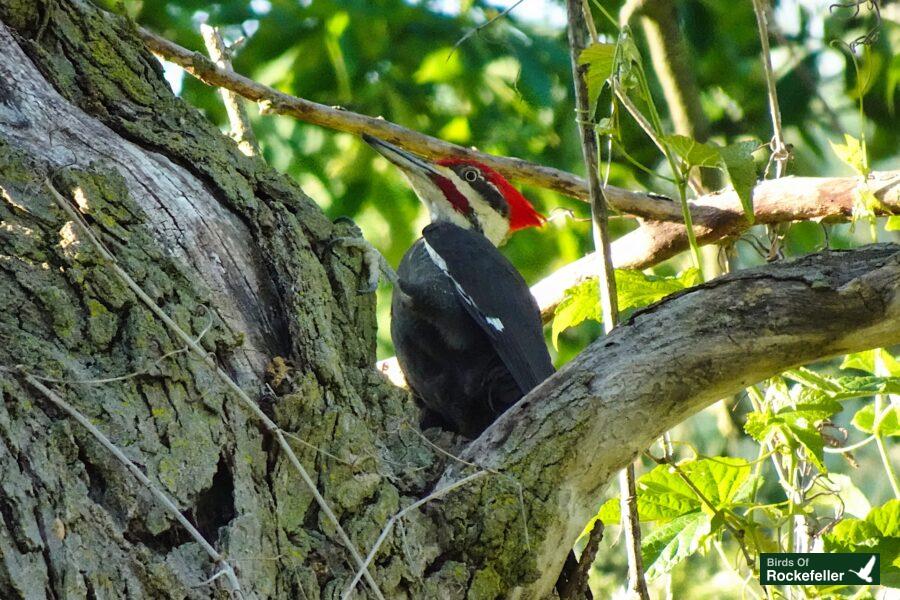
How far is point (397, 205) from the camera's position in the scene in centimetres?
559

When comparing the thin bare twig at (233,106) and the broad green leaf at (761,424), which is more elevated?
the thin bare twig at (233,106)

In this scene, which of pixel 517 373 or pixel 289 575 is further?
pixel 517 373

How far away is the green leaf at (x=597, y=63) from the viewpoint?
2.34 meters

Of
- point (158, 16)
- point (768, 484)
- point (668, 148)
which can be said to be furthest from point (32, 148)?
point (768, 484)

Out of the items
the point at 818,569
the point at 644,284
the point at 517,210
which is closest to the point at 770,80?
the point at 644,284

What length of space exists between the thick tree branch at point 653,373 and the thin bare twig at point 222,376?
0.73 feet

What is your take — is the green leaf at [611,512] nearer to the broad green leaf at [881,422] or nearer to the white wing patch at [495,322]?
the broad green leaf at [881,422]

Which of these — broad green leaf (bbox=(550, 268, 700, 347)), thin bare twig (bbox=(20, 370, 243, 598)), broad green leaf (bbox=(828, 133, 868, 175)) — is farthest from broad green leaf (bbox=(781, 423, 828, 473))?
thin bare twig (bbox=(20, 370, 243, 598))

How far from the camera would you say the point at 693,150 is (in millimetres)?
2244

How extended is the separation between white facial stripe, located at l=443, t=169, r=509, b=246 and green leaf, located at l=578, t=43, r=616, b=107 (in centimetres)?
177

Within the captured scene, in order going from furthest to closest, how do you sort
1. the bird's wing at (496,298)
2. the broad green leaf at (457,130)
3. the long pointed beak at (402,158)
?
the broad green leaf at (457,130) < the long pointed beak at (402,158) < the bird's wing at (496,298)

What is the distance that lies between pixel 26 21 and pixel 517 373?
1.57 meters

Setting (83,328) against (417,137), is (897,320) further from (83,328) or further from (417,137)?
(417,137)

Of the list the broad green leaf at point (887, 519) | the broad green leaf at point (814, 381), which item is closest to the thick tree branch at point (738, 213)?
the broad green leaf at point (814, 381)
